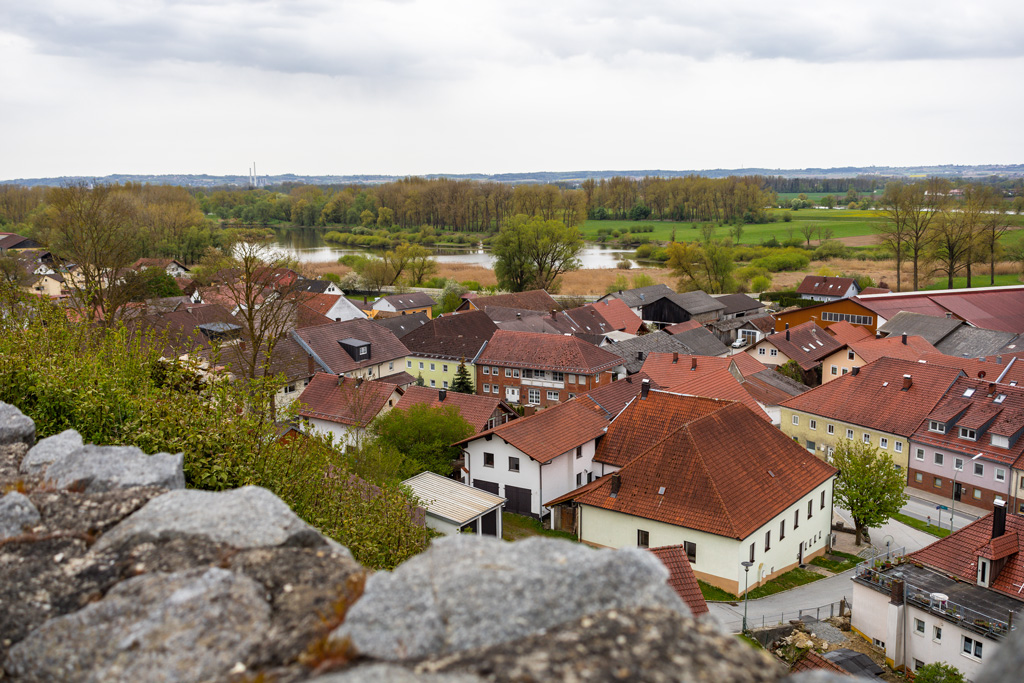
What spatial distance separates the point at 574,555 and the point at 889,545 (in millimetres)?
28496

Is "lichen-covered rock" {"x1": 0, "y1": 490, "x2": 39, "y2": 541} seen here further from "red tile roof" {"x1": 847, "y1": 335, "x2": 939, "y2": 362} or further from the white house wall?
"red tile roof" {"x1": 847, "y1": 335, "x2": 939, "y2": 362}

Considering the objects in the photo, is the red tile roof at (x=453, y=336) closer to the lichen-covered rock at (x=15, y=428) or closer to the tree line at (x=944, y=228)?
the lichen-covered rock at (x=15, y=428)

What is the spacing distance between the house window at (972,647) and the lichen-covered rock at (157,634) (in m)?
20.9

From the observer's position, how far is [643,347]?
54125 millimetres

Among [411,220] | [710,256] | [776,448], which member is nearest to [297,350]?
[776,448]

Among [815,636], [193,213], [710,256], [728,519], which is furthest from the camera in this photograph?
[193,213]

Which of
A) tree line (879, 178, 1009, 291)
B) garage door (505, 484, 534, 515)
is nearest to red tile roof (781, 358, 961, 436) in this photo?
garage door (505, 484, 534, 515)

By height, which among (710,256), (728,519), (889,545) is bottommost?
(889,545)

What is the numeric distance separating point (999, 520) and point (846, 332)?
40.1 meters

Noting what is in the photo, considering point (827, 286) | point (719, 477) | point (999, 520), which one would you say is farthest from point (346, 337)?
point (827, 286)

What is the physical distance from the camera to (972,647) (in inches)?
746

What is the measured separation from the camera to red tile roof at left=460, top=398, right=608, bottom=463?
2856 centimetres

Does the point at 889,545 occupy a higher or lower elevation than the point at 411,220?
lower

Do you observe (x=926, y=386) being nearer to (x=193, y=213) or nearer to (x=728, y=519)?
(x=728, y=519)
